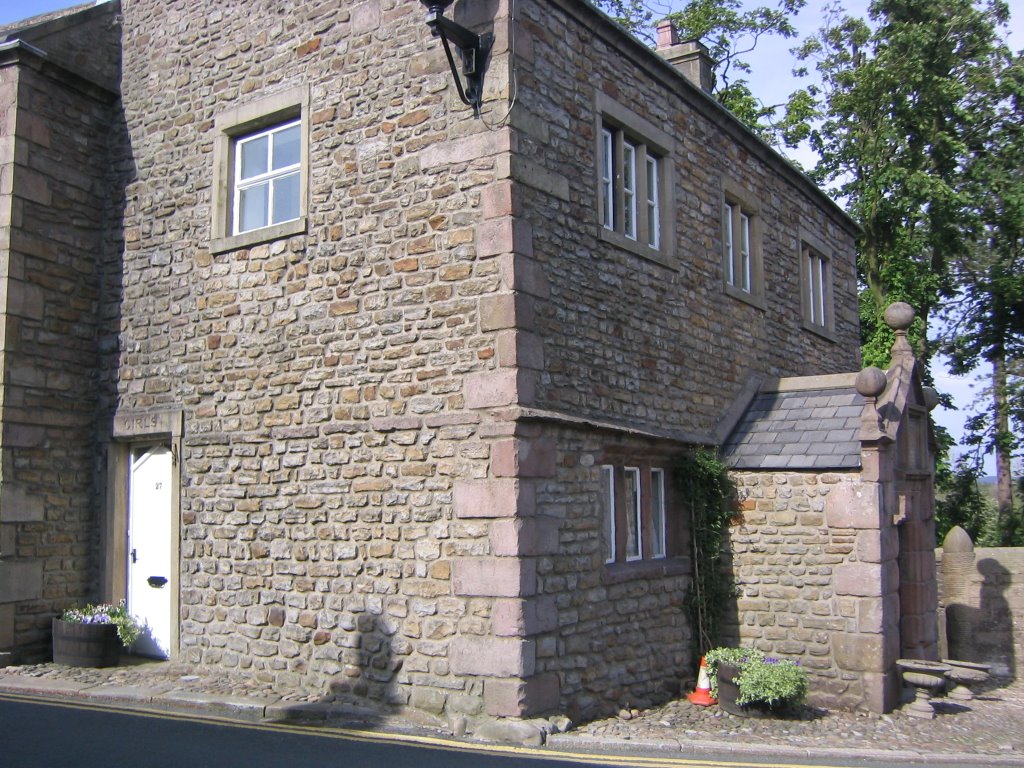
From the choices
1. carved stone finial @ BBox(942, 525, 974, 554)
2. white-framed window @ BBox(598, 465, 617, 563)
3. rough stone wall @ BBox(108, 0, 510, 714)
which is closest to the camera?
rough stone wall @ BBox(108, 0, 510, 714)

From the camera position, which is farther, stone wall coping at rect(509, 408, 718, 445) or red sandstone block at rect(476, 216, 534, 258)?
red sandstone block at rect(476, 216, 534, 258)

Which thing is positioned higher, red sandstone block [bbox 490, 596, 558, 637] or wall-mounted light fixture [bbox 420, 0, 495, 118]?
wall-mounted light fixture [bbox 420, 0, 495, 118]

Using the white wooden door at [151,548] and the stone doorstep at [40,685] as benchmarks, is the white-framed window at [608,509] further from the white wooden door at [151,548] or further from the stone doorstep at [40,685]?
the stone doorstep at [40,685]

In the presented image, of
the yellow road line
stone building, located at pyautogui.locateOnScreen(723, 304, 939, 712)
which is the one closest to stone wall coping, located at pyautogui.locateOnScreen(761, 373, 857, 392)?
stone building, located at pyautogui.locateOnScreen(723, 304, 939, 712)

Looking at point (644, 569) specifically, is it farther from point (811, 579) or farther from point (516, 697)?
point (516, 697)

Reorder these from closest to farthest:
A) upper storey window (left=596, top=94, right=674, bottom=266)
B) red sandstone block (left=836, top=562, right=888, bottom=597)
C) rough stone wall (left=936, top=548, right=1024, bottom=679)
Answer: red sandstone block (left=836, top=562, right=888, bottom=597) < upper storey window (left=596, top=94, right=674, bottom=266) < rough stone wall (left=936, top=548, right=1024, bottom=679)

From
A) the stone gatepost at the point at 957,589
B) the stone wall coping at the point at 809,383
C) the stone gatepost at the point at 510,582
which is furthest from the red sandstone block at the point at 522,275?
the stone gatepost at the point at 957,589

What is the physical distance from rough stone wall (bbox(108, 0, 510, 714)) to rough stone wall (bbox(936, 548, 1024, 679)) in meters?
9.07

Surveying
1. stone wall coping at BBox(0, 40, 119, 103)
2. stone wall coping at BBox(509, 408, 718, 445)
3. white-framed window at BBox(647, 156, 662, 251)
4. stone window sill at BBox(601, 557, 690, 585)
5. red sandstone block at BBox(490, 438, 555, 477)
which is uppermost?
stone wall coping at BBox(0, 40, 119, 103)

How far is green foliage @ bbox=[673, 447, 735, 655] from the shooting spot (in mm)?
11492

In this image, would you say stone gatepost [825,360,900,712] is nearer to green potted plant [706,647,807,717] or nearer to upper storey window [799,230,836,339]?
green potted plant [706,647,807,717]

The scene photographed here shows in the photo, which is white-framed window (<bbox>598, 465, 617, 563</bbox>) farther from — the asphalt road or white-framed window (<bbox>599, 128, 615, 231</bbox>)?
white-framed window (<bbox>599, 128, 615, 231</bbox>)

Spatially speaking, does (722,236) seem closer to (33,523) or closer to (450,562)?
(450,562)

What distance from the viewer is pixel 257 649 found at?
1015cm
